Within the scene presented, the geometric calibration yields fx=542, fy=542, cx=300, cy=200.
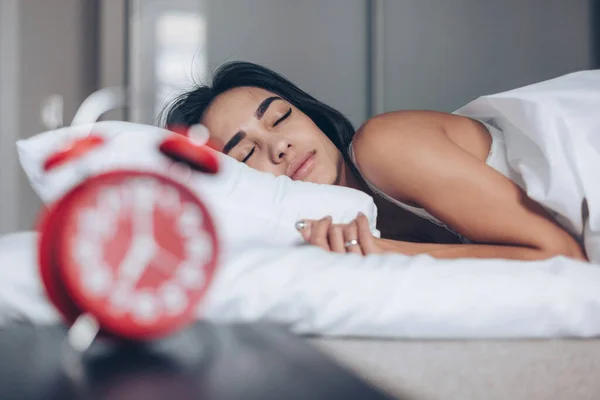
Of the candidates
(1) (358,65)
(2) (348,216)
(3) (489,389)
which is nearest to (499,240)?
(2) (348,216)

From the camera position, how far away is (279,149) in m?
1.24

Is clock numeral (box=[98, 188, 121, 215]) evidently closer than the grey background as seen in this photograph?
Yes

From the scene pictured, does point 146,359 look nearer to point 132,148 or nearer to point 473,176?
point 132,148

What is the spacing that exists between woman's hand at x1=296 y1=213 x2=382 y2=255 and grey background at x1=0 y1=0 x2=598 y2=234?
5.70 feet

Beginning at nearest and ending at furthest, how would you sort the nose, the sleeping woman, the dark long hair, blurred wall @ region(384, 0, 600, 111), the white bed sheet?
1. the white bed sheet
2. the sleeping woman
3. the nose
4. the dark long hair
5. blurred wall @ region(384, 0, 600, 111)

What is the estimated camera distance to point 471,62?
106 inches

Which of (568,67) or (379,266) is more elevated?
(568,67)

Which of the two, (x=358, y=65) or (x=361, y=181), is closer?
(x=361, y=181)

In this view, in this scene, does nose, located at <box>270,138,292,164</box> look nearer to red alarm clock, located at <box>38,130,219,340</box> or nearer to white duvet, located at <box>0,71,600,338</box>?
white duvet, located at <box>0,71,600,338</box>

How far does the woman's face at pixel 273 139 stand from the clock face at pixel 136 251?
2.83ft

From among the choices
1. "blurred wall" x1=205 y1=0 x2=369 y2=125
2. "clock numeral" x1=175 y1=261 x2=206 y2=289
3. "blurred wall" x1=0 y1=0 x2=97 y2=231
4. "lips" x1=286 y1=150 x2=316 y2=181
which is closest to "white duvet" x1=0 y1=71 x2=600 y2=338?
"clock numeral" x1=175 y1=261 x2=206 y2=289

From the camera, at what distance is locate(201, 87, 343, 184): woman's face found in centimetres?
126

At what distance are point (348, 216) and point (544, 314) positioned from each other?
1.57 feet

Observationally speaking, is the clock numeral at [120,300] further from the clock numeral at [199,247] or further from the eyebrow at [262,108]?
the eyebrow at [262,108]
